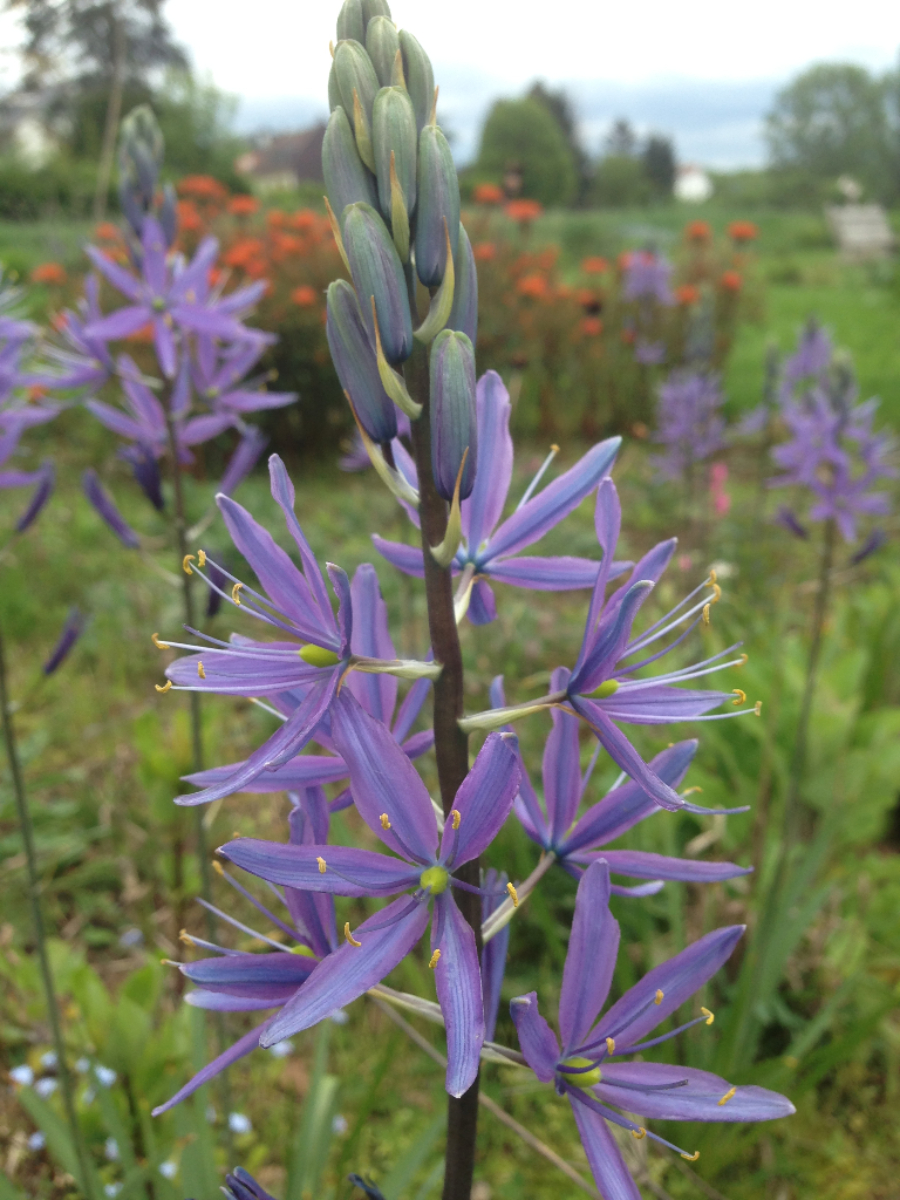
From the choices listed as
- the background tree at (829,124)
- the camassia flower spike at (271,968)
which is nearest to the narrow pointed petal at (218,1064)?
the camassia flower spike at (271,968)

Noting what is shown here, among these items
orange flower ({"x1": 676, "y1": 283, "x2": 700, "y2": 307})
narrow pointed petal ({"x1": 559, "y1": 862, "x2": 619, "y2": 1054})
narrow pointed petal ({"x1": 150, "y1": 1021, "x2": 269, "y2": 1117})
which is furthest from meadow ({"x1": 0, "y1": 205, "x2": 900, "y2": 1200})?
orange flower ({"x1": 676, "y1": 283, "x2": 700, "y2": 307})

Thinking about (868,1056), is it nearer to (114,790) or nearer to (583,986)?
(583,986)

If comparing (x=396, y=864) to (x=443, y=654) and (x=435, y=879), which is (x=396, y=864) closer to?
(x=435, y=879)

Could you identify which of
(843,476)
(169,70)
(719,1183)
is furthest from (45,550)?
(169,70)

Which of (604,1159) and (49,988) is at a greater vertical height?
(604,1159)

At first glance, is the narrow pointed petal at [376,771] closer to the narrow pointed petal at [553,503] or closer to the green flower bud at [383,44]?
the narrow pointed petal at [553,503]

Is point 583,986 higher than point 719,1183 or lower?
higher

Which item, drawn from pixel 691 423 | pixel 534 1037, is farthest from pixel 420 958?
pixel 691 423
